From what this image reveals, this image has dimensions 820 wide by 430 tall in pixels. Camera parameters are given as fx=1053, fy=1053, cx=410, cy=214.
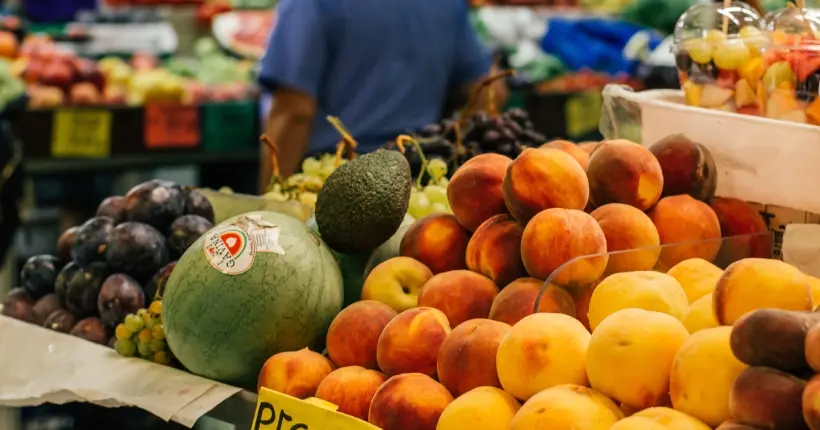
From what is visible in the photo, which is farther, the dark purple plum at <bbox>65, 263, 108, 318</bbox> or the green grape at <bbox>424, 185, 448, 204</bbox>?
the green grape at <bbox>424, 185, 448, 204</bbox>

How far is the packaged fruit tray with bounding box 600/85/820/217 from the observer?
1.50 m

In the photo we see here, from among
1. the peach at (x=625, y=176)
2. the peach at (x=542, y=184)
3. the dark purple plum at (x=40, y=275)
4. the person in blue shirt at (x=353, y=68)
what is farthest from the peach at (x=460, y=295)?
the person in blue shirt at (x=353, y=68)

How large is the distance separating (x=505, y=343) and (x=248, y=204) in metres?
0.81

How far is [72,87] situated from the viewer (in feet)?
14.7

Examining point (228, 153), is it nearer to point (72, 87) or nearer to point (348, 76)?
point (72, 87)

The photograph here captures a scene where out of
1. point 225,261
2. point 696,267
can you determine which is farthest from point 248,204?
point 696,267

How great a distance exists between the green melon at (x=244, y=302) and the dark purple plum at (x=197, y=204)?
1.05 ft

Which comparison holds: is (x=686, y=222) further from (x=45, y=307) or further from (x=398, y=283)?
(x=45, y=307)

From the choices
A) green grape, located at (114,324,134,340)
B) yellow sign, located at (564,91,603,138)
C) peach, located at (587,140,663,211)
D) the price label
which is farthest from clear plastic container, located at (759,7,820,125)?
yellow sign, located at (564,91,603,138)

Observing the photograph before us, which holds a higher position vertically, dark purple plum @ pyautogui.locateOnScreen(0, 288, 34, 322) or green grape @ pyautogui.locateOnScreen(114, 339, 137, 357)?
green grape @ pyautogui.locateOnScreen(114, 339, 137, 357)

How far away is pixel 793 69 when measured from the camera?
5.15 feet

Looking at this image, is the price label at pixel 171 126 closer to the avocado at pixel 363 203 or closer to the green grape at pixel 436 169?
the green grape at pixel 436 169

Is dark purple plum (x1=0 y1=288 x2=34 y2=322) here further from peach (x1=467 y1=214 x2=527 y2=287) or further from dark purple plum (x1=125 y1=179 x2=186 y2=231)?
peach (x1=467 y1=214 x2=527 y2=287)

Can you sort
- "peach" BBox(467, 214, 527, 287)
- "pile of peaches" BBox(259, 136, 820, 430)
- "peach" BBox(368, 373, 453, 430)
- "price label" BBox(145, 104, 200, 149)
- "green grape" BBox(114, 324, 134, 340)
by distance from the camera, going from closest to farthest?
"pile of peaches" BBox(259, 136, 820, 430), "peach" BBox(368, 373, 453, 430), "peach" BBox(467, 214, 527, 287), "green grape" BBox(114, 324, 134, 340), "price label" BBox(145, 104, 200, 149)
